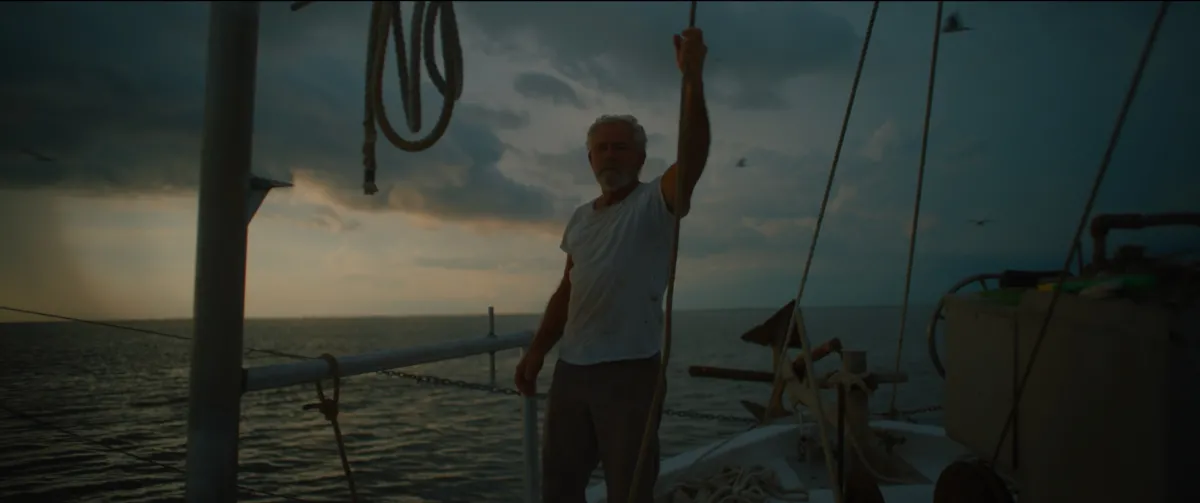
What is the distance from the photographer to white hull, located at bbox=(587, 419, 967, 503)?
12.3 ft

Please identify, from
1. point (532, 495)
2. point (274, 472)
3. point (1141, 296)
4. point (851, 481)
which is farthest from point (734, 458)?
point (274, 472)

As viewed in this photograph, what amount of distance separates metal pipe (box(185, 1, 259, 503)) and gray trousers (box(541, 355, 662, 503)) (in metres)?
1.00

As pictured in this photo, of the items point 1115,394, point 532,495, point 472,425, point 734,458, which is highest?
point 1115,394

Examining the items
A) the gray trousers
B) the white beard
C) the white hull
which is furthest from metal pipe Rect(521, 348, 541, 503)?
the white beard

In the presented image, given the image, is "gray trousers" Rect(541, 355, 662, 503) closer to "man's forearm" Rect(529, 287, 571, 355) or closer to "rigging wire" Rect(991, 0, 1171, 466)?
"man's forearm" Rect(529, 287, 571, 355)

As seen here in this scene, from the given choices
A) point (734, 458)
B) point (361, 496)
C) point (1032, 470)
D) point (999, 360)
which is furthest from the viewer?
point (361, 496)

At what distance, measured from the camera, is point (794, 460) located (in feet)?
15.1

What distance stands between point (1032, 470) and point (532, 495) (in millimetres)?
1757

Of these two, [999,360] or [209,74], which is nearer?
[209,74]

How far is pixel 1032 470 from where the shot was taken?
1.96m

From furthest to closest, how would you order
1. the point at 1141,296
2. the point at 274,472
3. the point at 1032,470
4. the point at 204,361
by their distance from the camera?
the point at 274,472, the point at 1032,470, the point at 1141,296, the point at 204,361

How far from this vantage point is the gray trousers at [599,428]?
198 centimetres

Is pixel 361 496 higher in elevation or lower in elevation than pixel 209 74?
lower

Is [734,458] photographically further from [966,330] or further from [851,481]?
[966,330]
